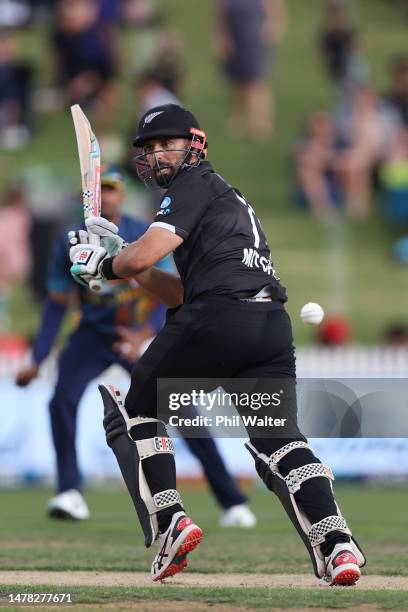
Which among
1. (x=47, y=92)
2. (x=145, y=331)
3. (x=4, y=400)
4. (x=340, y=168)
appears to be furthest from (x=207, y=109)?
(x=145, y=331)

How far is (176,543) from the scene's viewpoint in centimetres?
678

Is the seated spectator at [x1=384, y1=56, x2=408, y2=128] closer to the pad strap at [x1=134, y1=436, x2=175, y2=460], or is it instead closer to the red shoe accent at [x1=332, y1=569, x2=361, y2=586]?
the pad strap at [x1=134, y1=436, x2=175, y2=460]

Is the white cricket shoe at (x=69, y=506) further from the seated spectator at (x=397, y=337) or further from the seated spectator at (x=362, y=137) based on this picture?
the seated spectator at (x=362, y=137)

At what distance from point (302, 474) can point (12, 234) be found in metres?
14.3

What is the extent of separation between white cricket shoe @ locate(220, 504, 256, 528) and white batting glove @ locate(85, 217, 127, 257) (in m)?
3.43

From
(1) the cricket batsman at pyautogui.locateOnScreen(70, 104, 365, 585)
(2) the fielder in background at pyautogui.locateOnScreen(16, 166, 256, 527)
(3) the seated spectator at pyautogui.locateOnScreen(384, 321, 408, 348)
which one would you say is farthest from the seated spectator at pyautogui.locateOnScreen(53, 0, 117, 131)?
(1) the cricket batsman at pyautogui.locateOnScreen(70, 104, 365, 585)

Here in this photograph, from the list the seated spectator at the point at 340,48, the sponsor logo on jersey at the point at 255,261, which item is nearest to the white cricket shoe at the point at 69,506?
the sponsor logo on jersey at the point at 255,261

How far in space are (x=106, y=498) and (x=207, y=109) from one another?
44.8 feet

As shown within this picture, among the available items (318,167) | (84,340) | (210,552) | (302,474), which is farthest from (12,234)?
(302,474)

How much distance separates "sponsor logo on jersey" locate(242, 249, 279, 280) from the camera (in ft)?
22.8

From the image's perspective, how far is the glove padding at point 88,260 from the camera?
22.7 ft

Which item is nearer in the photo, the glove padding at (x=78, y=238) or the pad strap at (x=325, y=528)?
the pad strap at (x=325, y=528)

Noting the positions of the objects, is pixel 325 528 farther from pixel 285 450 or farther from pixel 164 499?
pixel 164 499

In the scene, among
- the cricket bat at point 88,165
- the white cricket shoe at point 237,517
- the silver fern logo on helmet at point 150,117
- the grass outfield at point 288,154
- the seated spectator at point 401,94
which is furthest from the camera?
the seated spectator at point 401,94
